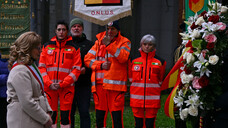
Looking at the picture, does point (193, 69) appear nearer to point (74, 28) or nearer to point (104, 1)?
point (104, 1)

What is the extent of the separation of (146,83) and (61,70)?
5.27ft

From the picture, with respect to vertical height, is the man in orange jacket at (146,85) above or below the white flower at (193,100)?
below

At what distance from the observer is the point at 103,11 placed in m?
6.33

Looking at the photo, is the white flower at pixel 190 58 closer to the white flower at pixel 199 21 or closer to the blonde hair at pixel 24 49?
the white flower at pixel 199 21

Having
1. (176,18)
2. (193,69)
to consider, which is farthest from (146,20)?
(193,69)

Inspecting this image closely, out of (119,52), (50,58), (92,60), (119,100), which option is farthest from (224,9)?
(50,58)

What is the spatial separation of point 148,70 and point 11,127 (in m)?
3.04

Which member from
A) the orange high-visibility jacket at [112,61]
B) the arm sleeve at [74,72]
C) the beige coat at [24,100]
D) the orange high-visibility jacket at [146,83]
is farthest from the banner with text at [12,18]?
the beige coat at [24,100]

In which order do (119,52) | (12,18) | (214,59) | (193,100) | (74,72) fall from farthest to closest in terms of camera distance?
(12,18), (74,72), (119,52), (193,100), (214,59)

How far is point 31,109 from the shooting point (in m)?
4.00

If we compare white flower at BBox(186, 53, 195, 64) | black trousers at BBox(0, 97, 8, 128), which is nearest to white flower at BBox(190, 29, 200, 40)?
white flower at BBox(186, 53, 195, 64)

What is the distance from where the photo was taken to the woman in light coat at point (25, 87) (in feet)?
13.0

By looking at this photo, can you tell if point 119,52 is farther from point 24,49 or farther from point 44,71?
point 24,49

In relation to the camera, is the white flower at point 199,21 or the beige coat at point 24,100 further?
the white flower at point 199,21
